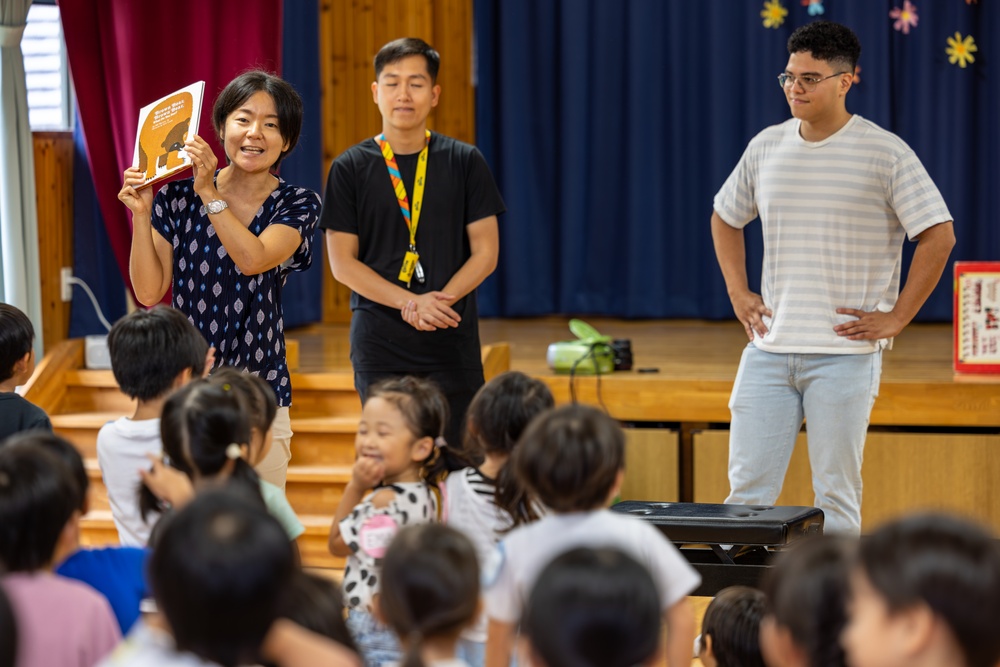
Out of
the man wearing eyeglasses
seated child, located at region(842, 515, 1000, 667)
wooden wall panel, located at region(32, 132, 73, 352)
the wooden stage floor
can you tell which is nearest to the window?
wooden wall panel, located at region(32, 132, 73, 352)

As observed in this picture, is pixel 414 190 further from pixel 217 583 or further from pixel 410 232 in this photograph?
pixel 217 583

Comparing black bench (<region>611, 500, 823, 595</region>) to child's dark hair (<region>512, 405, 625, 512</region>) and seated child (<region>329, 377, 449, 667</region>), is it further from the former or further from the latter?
child's dark hair (<region>512, 405, 625, 512</region>)

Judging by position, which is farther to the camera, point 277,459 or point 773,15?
point 773,15

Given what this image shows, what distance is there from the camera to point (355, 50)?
6637mm

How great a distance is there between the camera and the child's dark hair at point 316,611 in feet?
5.43

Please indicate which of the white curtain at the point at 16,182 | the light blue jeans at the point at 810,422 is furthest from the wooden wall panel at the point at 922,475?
the white curtain at the point at 16,182

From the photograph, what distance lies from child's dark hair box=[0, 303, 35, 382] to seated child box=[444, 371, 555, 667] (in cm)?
97

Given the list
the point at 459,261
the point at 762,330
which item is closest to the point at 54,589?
the point at 459,261

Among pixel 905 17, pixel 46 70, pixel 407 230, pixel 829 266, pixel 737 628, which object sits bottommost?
pixel 737 628

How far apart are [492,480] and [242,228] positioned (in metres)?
0.86

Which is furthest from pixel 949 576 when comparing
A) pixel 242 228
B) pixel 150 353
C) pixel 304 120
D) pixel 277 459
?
pixel 304 120

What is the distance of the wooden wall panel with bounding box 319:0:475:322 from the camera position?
6586 mm

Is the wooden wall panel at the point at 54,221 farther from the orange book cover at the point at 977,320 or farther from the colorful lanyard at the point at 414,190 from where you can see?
the orange book cover at the point at 977,320

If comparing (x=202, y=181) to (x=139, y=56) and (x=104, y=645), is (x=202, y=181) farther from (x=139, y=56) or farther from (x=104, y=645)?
(x=139, y=56)
